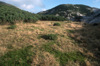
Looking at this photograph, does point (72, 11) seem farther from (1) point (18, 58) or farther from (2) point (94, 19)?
(1) point (18, 58)

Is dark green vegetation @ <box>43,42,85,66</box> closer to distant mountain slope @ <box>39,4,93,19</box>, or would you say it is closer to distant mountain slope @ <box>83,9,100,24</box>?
distant mountain slope @ <box>83,9,100,24</box>

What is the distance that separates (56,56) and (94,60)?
2153mm

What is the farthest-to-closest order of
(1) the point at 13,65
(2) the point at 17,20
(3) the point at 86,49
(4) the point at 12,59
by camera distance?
(2) the point at 17,20
(3) the point at 86,49
(4) the point at 12,59
(1) the point at 13,65

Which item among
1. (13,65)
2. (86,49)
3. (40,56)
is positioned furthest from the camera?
(86,49)

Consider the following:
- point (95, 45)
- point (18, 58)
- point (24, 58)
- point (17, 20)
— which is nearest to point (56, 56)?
point (24, 58)

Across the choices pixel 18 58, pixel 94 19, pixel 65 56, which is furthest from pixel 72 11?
pixel 18 58

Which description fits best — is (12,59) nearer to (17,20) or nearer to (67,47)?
(67,47)

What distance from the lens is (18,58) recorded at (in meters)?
4.16

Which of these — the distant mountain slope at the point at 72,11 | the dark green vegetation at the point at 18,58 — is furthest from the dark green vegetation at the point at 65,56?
the distant mountain slope at the point at 72,11

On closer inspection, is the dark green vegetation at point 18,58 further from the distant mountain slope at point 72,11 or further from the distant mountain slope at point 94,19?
the distant mountain slope at point 72,11

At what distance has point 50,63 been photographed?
3885mm

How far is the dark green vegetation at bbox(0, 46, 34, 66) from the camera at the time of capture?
3.84m

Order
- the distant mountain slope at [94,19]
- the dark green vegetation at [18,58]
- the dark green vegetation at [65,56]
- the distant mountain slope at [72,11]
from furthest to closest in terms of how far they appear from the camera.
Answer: the distant mountain slope at [72,11], the distant mountain slope at [94,19], the dark green vegetation at [65,56], the dark green vegetation at [18,58]

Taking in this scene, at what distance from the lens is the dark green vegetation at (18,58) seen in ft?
12.6
